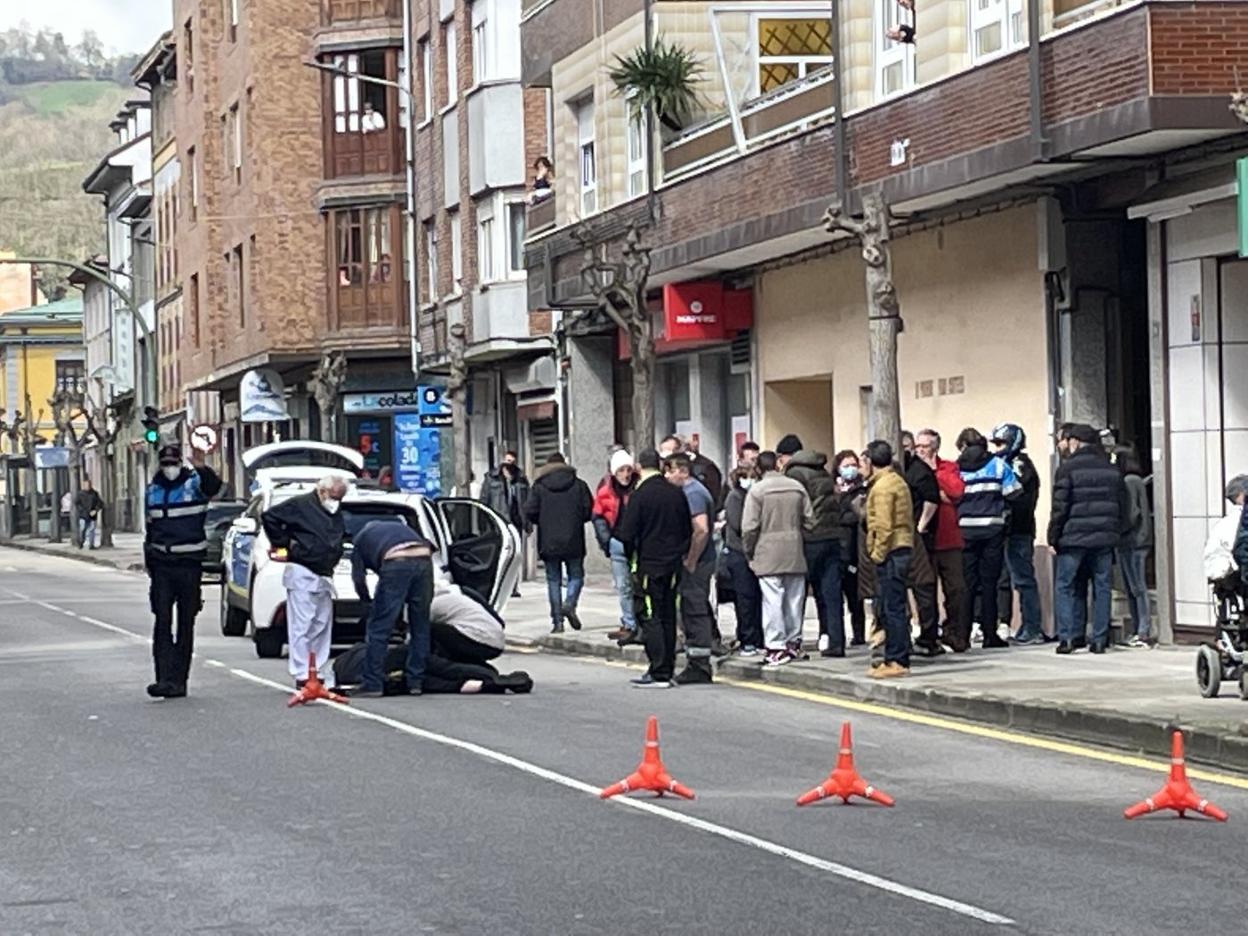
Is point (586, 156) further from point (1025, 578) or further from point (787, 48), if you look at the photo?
point (1025, 578)

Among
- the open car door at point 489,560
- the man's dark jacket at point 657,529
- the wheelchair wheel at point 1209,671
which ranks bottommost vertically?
the wheelchair wheel at point 1209,671

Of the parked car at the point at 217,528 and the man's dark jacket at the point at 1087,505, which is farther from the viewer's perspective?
the parked car at the point at 217,528

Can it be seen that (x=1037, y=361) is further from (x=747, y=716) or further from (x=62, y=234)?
(x=62, y=234)

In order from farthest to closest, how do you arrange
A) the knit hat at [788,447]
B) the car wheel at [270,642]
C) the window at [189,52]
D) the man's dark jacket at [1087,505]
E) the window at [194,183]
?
the window at [189,52] < the window at [194,183] < the car wheel at [270,642] < the knit hat at [788,447] < the man's dark jacket at [1087,505]

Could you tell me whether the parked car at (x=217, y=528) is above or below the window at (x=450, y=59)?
below

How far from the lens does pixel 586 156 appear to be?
122 ft

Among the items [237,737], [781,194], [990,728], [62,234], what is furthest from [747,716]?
[62,234]

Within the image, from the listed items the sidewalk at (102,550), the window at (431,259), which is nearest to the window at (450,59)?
→ the window at (431,259)

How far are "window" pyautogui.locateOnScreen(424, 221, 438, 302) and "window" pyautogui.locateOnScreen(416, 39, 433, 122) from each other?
2.12 metres

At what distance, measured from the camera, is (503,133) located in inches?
1742

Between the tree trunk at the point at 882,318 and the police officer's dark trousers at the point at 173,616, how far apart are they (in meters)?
6.02

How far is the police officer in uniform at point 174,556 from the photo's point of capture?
1964 cm

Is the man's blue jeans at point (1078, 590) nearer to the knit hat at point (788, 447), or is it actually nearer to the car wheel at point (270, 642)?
the knit hat at point (788, 447)

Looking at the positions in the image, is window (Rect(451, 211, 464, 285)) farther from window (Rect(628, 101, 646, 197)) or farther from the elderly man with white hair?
the elderly man with white hair
